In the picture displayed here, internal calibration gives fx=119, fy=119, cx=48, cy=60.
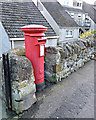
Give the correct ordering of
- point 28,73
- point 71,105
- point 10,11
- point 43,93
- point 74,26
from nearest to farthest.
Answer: point 28,73, point 71,105, point 43,93, point 10,11, point 74,26

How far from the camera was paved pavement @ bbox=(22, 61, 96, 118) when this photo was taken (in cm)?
274

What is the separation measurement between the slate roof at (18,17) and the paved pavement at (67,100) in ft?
14.5

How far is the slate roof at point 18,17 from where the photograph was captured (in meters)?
7.16

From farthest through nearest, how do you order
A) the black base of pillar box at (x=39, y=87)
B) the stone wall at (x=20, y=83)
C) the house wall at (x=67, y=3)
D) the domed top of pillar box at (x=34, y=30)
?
the house wall at (x=67, y=3), the black base of pillar box at (x=39, y=87), the domed top of pillar box at (x=34, y=30), the stone wall at (x=20, y=83)

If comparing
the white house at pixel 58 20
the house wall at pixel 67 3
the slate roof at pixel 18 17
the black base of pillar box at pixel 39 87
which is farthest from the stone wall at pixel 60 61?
the house wall at pixel 67 3

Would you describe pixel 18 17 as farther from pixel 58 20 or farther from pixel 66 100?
pixel 58 20

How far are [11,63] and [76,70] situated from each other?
345cm

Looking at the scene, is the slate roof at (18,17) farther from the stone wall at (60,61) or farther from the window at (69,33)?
the window at (69,33)

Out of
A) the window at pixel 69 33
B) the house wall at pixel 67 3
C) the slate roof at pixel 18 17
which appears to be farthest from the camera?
the house wall at pixel 67 3

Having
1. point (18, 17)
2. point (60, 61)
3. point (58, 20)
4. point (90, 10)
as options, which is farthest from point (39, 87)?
point (90, 10)

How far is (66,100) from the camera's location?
323cm

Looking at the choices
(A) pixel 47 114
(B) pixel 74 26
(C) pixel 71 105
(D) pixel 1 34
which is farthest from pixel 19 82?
(B) pixel 74 26

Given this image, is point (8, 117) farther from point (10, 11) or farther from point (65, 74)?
point (10, 11)

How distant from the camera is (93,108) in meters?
2.93
